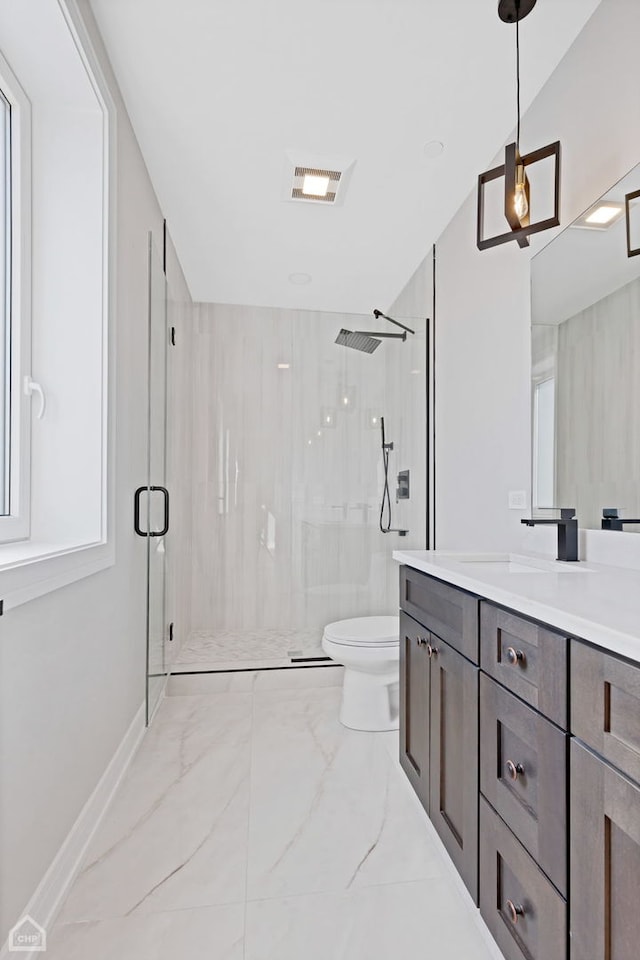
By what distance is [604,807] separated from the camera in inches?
29.9

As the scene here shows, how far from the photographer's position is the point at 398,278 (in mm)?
3176

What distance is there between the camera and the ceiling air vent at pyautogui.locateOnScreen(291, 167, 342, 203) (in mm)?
2213

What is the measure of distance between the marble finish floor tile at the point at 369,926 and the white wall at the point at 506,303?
1069 millimetres

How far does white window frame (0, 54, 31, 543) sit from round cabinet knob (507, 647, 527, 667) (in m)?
1.32

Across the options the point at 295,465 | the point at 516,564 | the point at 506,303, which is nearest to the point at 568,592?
the point at 516,564

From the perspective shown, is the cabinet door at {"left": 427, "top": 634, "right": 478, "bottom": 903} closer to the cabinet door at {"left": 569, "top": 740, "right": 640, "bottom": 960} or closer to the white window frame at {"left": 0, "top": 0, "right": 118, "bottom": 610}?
the cabinet door at {"left": 569, "top": 740, "right": 640, "bottom": 960}

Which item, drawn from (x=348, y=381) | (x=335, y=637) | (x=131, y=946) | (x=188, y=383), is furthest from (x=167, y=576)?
(x=131, y=946)

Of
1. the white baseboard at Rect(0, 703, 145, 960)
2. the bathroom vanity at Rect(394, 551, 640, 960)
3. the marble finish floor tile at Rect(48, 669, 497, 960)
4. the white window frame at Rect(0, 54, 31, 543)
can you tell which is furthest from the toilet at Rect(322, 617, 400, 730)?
the white window frame at Rect(0, 54, 31, 543)

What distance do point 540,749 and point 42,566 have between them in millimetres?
→ 1093

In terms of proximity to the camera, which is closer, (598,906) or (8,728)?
(598,906)

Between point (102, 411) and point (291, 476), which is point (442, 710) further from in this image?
point (291, 476)

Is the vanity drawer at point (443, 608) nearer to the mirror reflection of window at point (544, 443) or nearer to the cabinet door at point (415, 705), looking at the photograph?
the cabinet door at point (415, 705)

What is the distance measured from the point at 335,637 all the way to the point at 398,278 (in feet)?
7.03

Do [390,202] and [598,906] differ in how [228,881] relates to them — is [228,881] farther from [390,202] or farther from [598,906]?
[390,202]
